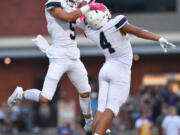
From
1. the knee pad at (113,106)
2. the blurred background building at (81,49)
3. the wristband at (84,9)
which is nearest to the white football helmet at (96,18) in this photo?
the wristband at (84,9)

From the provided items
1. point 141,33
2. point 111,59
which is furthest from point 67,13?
point 141,33

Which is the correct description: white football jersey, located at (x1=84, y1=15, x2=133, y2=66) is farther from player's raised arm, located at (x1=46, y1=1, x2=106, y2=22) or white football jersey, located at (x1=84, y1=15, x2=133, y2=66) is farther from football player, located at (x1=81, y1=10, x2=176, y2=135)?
player's raised arm, located at (x1=46, y1=1, x2=106, y2=22)

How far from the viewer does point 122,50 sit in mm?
8953

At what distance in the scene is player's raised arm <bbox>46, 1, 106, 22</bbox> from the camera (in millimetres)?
8734

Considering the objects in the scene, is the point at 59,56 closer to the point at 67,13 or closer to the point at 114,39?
the point at 67,13

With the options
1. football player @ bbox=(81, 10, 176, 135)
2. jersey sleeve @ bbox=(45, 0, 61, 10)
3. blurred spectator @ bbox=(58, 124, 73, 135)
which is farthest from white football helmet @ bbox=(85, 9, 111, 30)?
blurred spectator @ bbox=(58, 124, 73, 135)

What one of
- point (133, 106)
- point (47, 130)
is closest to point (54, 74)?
point (133, 106)

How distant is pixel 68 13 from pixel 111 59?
0.89m

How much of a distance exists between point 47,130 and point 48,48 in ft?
36.5

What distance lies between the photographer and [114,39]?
887 cm

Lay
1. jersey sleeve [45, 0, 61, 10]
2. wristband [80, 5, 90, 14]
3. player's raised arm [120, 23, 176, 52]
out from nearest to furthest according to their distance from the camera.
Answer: player's raised arm [120, 23, 176, 52]
wristband [80, 5, 90, 14]
jersey sleeve [45, 0, 61, 10]

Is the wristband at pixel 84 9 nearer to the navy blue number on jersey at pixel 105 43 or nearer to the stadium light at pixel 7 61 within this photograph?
the navy blue number on jersey at pixel 105 43

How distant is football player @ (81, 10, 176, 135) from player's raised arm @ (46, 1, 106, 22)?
0.32 feet

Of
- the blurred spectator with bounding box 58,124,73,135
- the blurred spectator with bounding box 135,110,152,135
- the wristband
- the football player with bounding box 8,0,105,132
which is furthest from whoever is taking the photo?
the blurred spectator with bounding box 58,124,73,135
